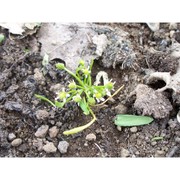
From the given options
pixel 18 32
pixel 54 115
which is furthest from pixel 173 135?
pixel 18 32

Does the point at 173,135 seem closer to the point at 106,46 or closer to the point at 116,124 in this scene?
the point at 116,124

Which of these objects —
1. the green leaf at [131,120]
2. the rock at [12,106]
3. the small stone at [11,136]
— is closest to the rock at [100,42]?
the green leaf at [131,120]

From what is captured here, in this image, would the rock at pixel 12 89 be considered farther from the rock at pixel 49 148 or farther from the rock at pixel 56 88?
the rock at pixel 49 148

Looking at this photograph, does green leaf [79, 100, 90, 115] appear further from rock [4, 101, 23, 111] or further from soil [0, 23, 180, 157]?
rock [4, 101, 23, 111]

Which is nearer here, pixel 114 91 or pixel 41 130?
pixel 41 130

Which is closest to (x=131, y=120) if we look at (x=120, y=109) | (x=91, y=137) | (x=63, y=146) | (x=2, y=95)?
(x=120, y=109)

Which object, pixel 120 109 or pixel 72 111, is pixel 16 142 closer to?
pixel 72 111

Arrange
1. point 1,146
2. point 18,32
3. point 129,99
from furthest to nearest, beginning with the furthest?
point 18,32 → point 129,99 → point 1,146
